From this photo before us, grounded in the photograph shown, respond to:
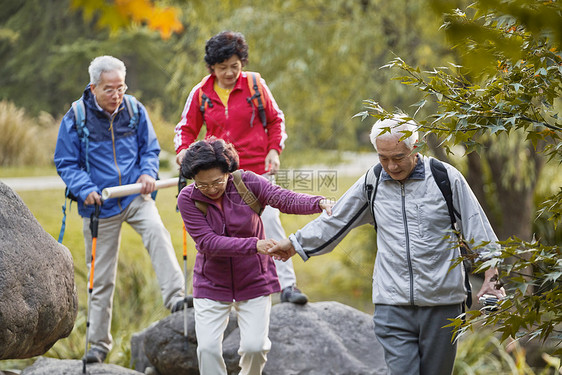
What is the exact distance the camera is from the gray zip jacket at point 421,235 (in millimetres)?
3238

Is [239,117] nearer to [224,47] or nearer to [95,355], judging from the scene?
[224,47]

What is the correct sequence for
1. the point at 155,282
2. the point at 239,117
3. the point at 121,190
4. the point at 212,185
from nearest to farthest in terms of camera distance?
the point at 212,185 → the point at 121,190 → the point at 239,117 → the point at 155,282

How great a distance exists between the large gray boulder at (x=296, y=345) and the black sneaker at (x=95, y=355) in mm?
293

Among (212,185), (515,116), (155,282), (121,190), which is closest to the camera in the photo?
(515,116)

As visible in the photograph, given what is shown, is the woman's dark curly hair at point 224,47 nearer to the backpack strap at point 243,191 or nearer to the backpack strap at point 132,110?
the backpack strap at point 132,110

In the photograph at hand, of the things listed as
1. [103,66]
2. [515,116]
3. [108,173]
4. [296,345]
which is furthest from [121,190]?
[515,116]

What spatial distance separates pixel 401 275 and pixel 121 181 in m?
2.09

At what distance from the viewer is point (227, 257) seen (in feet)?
12.0

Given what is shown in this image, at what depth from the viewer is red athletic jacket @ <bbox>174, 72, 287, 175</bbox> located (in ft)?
14.9

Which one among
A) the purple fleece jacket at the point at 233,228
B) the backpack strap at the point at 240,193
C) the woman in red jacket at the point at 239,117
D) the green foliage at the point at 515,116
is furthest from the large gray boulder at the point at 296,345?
the green foliage at the point at 515,116

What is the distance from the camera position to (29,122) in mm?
12977

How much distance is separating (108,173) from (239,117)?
0.91 meters

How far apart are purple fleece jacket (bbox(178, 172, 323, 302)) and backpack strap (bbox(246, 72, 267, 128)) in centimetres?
98

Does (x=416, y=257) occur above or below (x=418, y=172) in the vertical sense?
below
